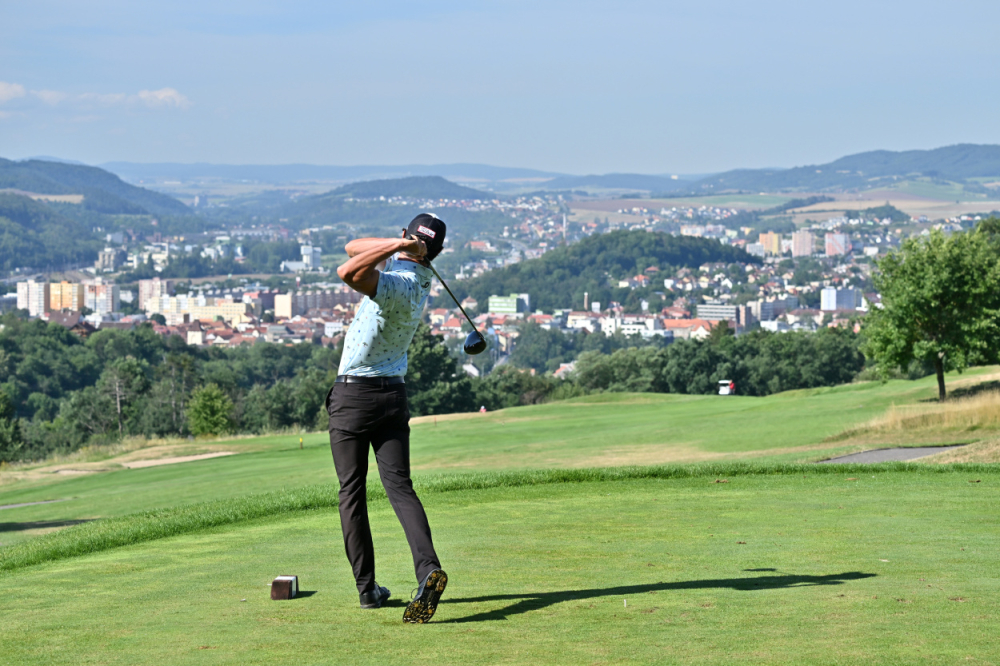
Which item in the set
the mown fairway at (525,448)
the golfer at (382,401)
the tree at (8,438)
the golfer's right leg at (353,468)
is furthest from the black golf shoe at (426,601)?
the tree at (8,438)

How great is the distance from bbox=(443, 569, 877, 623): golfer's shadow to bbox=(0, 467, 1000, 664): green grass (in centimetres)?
2

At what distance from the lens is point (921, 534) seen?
743 cm

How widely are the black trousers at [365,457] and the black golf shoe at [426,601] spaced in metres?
0.32

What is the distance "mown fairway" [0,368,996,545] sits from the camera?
17750 mm

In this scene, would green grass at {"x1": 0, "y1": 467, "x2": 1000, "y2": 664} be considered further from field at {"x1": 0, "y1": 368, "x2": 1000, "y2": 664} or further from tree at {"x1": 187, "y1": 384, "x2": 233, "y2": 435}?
tree at {"x1": 187, "y1": 384, "x2": 233, "y2": 435}

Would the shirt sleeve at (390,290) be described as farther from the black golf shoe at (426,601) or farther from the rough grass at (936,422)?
the rough grass at (936,422)

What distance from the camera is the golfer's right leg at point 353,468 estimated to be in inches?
212

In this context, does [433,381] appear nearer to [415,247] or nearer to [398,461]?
[398,461]

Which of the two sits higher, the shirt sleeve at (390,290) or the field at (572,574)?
the shirt sleeve at (390,290)

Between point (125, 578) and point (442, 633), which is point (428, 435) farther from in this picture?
point (442, 633)

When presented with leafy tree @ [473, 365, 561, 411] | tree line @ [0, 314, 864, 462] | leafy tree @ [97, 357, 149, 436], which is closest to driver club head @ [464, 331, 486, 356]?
tree line @ [0, 314, 864, 462]

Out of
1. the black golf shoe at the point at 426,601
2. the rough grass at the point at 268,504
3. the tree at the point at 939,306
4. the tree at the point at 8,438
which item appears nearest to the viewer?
the black golf shoe at the point at 426,601

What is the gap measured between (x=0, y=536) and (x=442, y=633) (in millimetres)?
11018

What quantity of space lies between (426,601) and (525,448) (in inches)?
774
